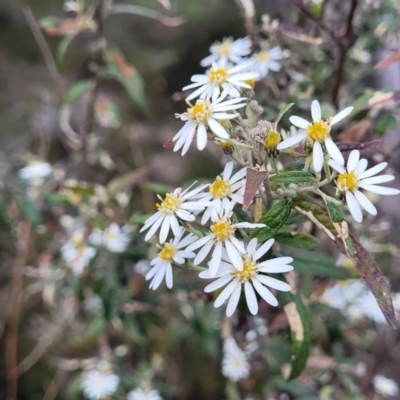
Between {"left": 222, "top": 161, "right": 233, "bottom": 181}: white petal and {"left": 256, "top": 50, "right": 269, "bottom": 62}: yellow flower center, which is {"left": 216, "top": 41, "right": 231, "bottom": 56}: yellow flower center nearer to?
{"left": 256, "top": 50, "right": 269, "bottom": 62}: yellow flower center

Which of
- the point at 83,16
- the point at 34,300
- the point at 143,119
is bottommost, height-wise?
the point at 34,300

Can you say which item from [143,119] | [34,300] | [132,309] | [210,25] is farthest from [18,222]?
[210,25]

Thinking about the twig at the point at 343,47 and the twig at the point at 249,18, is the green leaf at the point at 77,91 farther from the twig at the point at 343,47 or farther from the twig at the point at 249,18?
the twig at the point at 343,47

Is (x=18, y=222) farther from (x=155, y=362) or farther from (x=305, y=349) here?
(x=305, y=349)

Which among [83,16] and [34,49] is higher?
[83,16]

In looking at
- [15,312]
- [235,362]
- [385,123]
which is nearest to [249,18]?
[385,123]

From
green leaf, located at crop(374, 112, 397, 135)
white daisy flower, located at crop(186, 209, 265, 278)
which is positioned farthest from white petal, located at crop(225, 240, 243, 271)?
green leaf, located at crop(374, 112, 397, 135)
